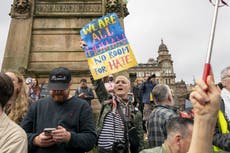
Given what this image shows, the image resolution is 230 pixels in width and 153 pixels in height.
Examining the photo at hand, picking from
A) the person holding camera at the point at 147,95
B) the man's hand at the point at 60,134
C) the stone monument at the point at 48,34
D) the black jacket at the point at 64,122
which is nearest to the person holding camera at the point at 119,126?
the black jacket at the point at 64,122

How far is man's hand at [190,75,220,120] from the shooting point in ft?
4.39

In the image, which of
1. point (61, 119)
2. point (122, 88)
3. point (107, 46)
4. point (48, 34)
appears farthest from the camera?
point (48, 34)

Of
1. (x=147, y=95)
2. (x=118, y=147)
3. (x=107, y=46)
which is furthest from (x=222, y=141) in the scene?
(x=147, y=95)

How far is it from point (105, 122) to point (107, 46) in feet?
7.80

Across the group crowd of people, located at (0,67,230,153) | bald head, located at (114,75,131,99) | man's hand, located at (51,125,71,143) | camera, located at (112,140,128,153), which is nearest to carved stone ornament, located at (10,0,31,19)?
crowd of people, located at (0,67,230,153)

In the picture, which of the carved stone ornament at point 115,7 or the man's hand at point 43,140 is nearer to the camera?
the man's hand at point 43,140

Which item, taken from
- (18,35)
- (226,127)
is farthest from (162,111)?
(18,35)

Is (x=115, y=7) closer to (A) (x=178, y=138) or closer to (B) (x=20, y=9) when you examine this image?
(B) (x=20, y=9)

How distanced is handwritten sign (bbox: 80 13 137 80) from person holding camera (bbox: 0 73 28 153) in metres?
4.00

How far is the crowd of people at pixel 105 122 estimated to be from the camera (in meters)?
1.39

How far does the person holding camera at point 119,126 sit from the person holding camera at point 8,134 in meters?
2.41

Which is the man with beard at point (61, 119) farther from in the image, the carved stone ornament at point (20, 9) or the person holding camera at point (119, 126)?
the carved stone ornament at point (20, 9)

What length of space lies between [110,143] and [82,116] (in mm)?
1210

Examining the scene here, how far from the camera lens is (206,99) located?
1.35 metres
